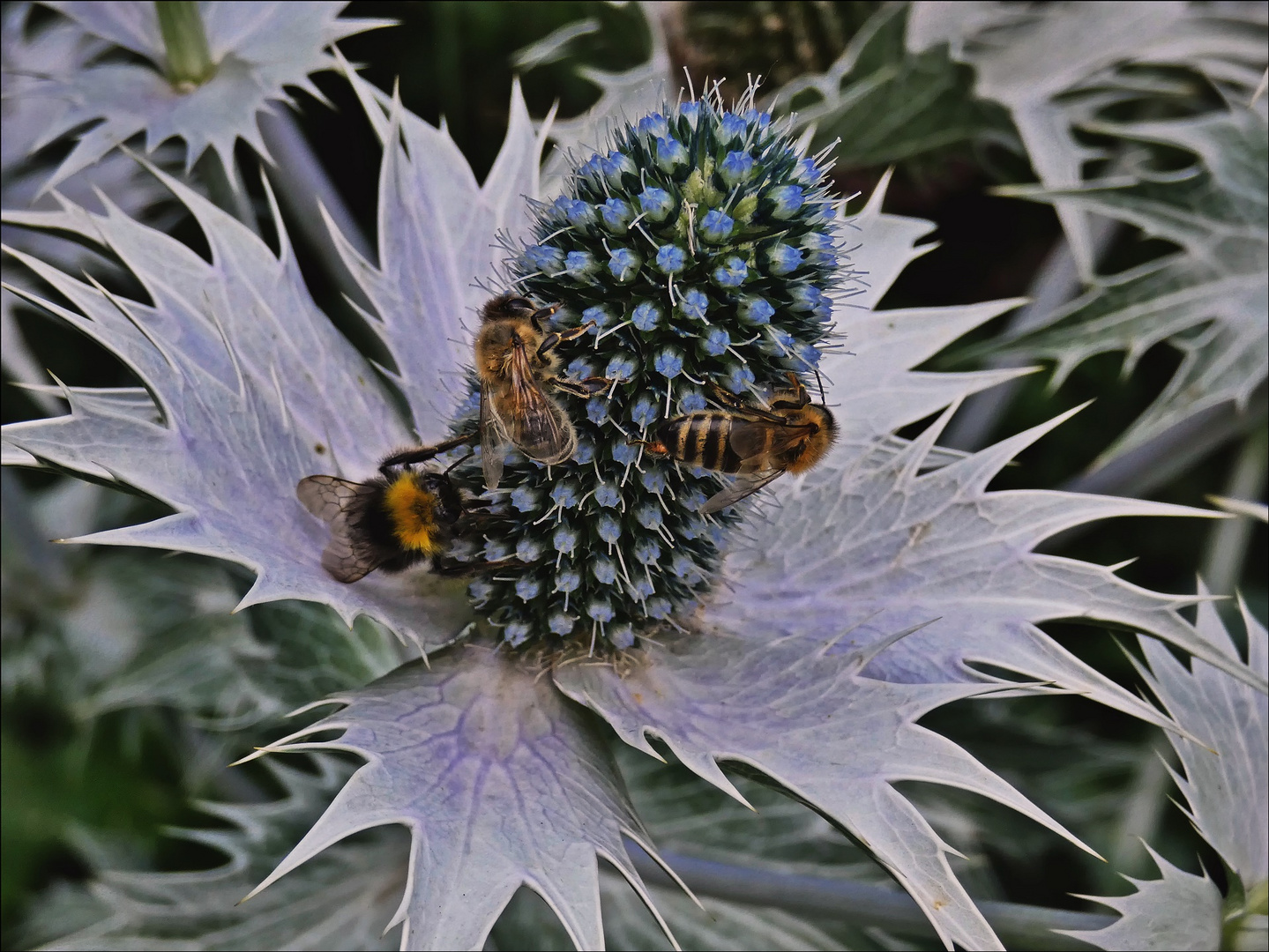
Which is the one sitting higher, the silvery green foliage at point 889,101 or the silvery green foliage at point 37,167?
the silvery green foliage at point 37,167

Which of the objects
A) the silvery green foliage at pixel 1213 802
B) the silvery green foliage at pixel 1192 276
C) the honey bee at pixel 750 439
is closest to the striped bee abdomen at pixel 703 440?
the honey bee at pixel 750 439

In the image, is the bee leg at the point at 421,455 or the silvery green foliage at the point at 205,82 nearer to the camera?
the bee leg at the point at 421,455

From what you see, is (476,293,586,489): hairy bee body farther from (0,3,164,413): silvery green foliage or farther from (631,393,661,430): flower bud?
(0,3,164,413): silvery green foliage

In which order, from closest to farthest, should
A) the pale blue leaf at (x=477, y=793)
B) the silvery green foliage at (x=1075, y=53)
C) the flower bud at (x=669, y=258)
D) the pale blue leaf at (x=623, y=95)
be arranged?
the pale blue leaf at (x=477, y=793) < the flower bud at (x=669, y=258) < the pale blue leaf at (x=623, y=95) < the silvery green foliage at (x=1075, y=53)

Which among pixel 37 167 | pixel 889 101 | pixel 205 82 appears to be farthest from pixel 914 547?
pixel 37 167

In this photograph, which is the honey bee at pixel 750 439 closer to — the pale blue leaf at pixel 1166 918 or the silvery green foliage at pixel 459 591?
the silvery green foliage at pixel 459 591

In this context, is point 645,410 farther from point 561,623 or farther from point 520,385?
point 561,623
